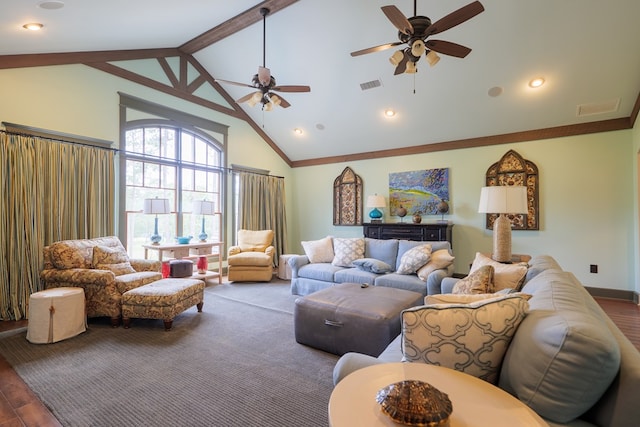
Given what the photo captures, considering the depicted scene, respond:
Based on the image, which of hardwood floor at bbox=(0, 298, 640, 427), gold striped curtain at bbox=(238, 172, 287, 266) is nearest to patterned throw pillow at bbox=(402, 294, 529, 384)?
hardwood floor at bbox=(0, 298, 640, 427)

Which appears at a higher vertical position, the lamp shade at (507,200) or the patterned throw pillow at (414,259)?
the lamp shade at (507,200)

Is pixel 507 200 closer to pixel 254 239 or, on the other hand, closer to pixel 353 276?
pixel 353 276

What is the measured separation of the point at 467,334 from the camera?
Result: 1.19m

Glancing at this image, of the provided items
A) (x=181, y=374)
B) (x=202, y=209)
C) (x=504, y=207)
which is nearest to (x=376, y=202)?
(x=504, y=207)

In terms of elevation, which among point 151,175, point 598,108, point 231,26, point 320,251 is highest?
point 231,26

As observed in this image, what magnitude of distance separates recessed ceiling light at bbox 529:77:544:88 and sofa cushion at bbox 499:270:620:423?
4420 millimetres

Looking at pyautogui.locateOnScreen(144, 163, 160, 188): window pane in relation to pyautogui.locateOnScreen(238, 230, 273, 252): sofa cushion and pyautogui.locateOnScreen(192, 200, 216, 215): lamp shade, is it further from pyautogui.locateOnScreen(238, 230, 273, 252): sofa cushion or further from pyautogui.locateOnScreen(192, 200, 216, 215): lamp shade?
pyautogui.locateOnScreen(238, 230, 273, 252): sofa cushion

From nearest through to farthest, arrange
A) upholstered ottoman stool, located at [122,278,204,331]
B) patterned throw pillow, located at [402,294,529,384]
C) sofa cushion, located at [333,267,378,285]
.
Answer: patterned throw pillow, located at [402,294,529,384] < upholstered ottoman stool, located at [122,278,204,331] < sofa cushion, located at [333,267,378,285]

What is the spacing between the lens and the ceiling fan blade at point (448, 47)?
290cm

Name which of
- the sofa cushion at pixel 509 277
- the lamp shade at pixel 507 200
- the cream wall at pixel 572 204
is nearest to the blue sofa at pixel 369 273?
the lamp shade at pixel 507 200

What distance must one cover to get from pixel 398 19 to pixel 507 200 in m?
1.97

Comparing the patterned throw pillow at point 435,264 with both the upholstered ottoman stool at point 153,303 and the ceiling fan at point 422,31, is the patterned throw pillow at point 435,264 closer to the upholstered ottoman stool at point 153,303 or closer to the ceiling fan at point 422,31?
the ceiling fan at point 422,31

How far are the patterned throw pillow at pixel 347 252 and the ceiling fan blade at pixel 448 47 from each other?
2.74 meters

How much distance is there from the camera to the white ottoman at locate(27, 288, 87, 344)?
2.84 metres
